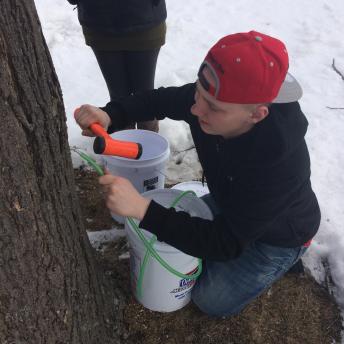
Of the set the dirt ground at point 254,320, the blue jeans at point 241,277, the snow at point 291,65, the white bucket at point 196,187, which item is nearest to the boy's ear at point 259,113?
the blue jeans at point 241,277

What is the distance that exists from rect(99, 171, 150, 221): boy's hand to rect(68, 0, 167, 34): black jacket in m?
0.95

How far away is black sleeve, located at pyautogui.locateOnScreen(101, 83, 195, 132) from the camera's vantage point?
1597 millimetres

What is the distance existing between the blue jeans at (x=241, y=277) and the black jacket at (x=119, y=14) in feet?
3.72

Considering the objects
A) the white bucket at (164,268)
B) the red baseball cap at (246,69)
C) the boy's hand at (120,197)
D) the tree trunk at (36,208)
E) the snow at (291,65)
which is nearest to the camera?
the tree trunk at (36,208)

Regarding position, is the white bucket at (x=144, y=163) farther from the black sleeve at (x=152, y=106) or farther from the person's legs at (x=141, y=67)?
the person's legs at (x=141, y=67)

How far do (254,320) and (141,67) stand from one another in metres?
1.35

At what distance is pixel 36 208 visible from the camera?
38.4 inches

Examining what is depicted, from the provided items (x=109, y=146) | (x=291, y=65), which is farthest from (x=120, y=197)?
(x=291, y=65)

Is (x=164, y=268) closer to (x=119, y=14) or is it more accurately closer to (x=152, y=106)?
(x=152, y=106)

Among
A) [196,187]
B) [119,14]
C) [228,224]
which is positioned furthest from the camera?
[196,187]

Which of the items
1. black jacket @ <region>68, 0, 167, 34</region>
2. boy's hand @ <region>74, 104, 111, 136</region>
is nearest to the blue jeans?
boy's hand @ <region>74, 104, 111, 136</region>

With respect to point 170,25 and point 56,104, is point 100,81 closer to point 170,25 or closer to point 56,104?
point 170,25

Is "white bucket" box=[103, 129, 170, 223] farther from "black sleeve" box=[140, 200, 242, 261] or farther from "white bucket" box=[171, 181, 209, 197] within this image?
"black sleeve" box=[140, 200, 242, 261]

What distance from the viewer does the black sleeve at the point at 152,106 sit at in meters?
1.60
